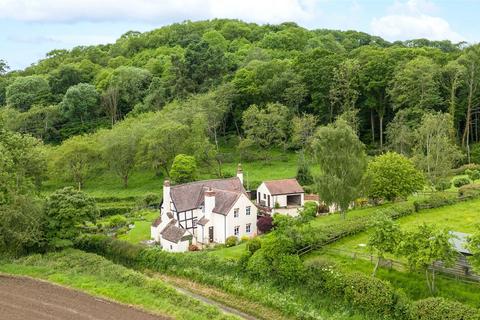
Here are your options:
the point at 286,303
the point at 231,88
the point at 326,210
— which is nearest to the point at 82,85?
the point at 231,88

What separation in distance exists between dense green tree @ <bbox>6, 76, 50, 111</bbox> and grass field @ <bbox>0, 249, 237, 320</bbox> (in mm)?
58184

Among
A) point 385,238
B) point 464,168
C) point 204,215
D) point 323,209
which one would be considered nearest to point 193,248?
point 204,215

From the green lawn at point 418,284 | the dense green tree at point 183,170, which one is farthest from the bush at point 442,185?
the dense green tree at point 183,170

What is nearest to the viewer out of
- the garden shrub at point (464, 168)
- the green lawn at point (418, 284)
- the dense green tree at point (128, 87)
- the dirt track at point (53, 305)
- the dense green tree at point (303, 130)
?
the green lawn at point (418, 284)

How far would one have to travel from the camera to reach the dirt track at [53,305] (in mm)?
26844

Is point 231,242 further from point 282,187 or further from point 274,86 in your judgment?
point 274,86

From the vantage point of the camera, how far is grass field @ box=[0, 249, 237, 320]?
28.0 metres

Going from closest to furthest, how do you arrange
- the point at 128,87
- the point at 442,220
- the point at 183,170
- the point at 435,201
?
the point at 442,220 < the point at 435,201 < the point at 183,170 < the point at 128,87

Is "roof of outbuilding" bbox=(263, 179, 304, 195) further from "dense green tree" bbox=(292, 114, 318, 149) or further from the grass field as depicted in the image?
the grass field

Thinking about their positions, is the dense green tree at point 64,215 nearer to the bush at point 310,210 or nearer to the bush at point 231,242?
the bush at point 231,242

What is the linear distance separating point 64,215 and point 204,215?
35.7ft

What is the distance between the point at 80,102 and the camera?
8100cm

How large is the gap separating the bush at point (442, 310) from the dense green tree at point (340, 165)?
46.2 ft

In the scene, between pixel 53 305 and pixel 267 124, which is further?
pixel 267 124
